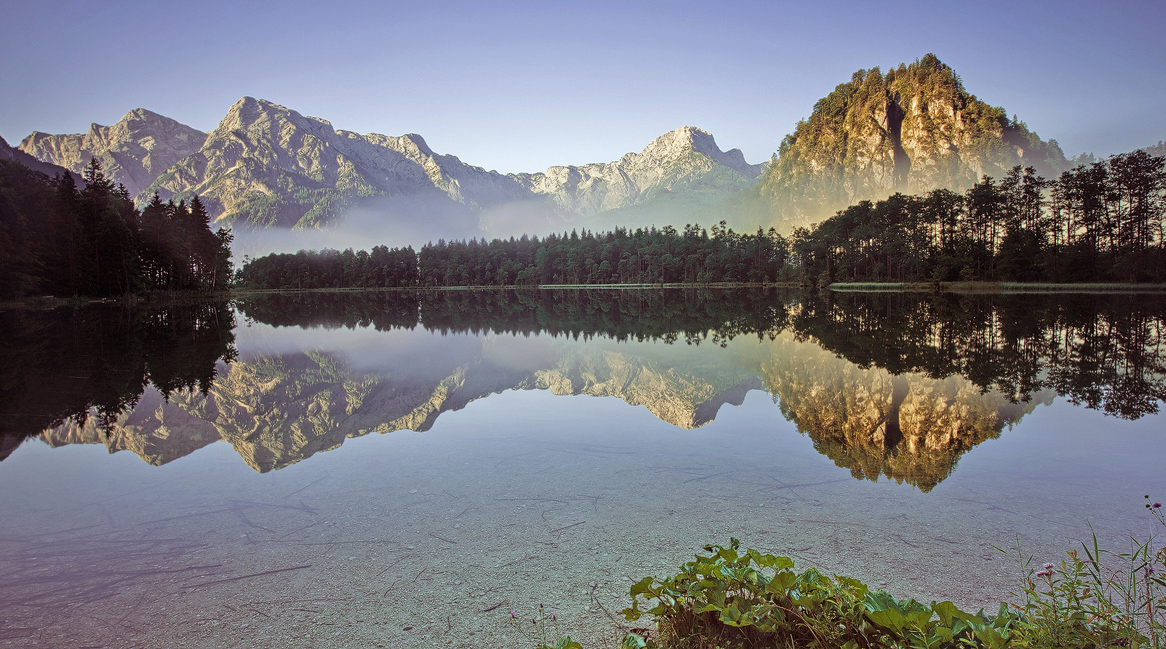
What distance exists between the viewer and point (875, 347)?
1571 cm

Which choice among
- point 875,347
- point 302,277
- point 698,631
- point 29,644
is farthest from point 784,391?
point 302,277

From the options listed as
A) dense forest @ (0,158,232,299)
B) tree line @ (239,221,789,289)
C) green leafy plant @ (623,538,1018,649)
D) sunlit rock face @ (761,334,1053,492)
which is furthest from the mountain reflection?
tree line @ (239,221,789,289)

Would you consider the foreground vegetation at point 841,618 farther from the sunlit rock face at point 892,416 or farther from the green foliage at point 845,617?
the sunlit rock face at point 892,416

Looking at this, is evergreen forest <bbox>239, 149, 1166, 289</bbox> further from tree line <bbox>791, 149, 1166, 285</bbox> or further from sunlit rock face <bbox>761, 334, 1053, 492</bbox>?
sunlit rock face <bbox>761, 334, 1053, 492</bbox>

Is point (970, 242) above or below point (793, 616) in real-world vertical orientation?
above

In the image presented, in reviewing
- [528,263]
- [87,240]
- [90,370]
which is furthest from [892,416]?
[528,263]

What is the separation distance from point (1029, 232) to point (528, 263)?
120604mm

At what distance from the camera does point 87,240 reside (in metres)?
Answer: 53.8

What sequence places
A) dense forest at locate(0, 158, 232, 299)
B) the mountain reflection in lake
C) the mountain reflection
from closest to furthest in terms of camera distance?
the mountain reflection in lake, the mountain reflection, dense forest at locate(0, 158, 232, 299)

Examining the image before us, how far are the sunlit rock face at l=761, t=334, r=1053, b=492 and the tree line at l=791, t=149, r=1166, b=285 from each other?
62.9m

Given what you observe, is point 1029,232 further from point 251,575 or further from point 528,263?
point 528,263

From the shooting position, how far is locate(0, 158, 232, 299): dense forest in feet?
148

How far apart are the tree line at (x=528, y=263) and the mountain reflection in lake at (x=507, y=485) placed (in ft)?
408

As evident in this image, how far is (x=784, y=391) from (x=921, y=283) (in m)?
72.2
